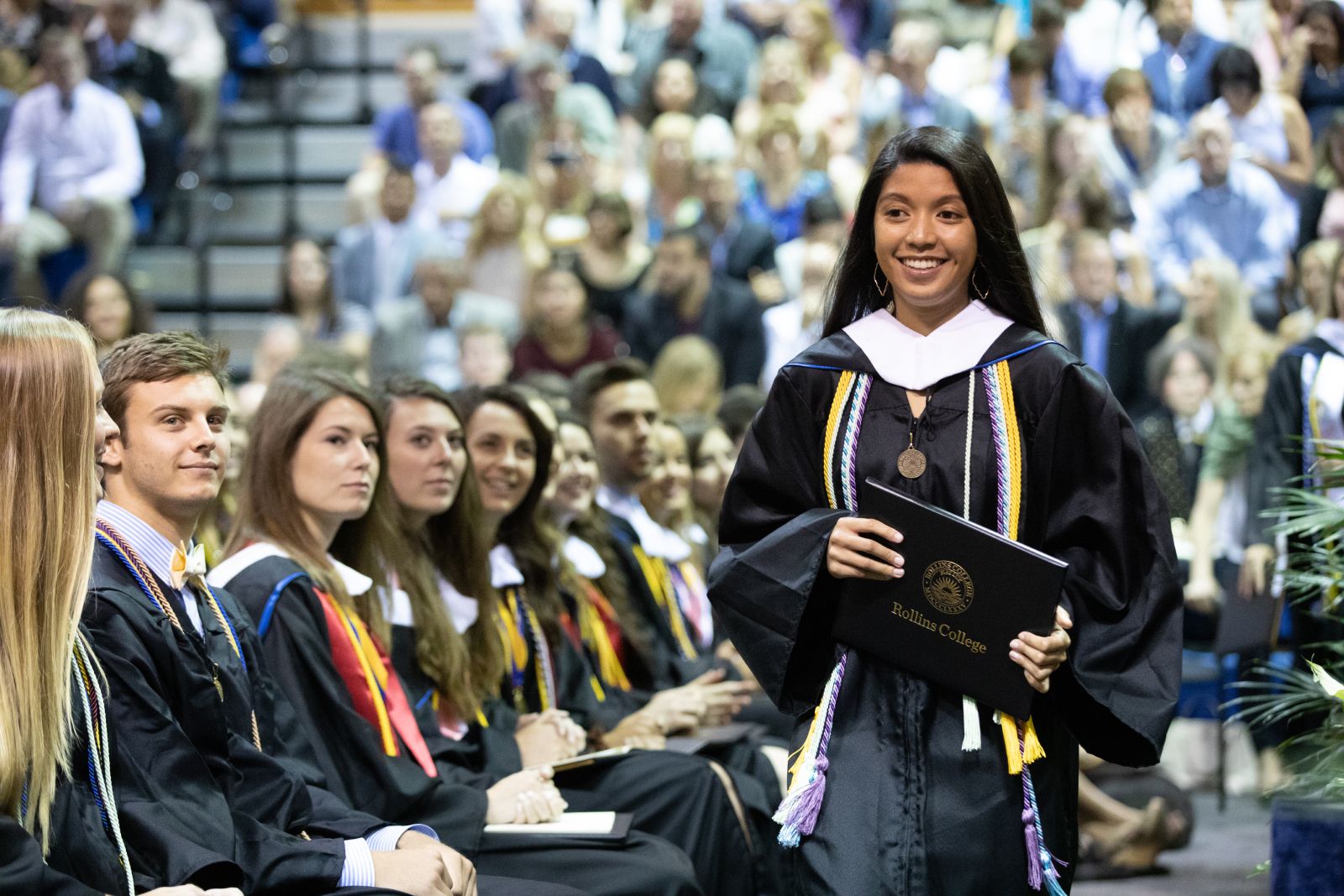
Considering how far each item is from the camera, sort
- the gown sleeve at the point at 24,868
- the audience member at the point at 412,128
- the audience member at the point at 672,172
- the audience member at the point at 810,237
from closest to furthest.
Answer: the gown sleeve at the point at 24,868 < the audience member at the point at 810,237 < the audience member at the point at 672,172 < the audience member at the point at 412,128

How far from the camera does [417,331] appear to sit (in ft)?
30.9

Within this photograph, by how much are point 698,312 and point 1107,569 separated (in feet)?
20.5

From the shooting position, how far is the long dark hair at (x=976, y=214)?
2.99 meters

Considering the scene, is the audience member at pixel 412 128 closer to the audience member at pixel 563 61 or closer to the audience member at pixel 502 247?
the audience member at pixel 563 61

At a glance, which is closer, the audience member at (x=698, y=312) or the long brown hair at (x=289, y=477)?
the long brown hair at (x=289, y=477)

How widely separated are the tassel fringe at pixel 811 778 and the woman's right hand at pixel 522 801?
4.26ft

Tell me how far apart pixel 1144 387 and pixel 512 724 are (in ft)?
15.5

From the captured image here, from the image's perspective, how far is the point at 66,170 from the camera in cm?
1012

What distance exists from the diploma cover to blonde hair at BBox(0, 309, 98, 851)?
50.3 inches

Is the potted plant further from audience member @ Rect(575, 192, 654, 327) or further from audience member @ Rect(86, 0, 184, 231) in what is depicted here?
audience member @ Rect(86, 0, 184, 231)

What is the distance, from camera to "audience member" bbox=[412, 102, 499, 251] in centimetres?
1043

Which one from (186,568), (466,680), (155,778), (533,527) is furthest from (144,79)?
(155,778)

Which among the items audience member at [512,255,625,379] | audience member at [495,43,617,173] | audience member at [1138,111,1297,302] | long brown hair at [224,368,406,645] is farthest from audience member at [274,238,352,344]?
long brown hair at [224,368,406,645]

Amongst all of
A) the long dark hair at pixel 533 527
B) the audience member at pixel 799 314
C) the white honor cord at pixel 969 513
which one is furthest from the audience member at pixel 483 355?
the white honor cord at pixel 969 513
